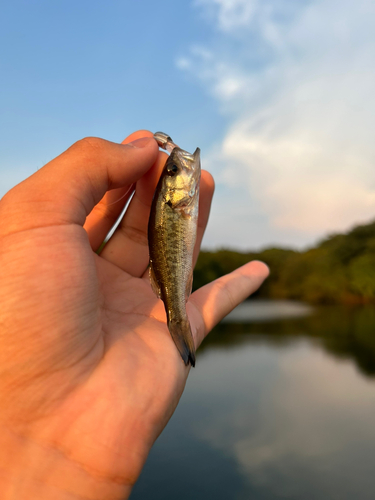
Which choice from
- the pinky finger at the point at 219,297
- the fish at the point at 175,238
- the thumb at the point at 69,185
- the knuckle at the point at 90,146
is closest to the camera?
the thumb at the point at 69,185

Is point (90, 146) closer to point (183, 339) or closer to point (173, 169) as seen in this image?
point (173, 169)

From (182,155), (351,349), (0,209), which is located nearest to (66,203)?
(0,209)

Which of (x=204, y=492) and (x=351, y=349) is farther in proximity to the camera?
(x=351, y=349)

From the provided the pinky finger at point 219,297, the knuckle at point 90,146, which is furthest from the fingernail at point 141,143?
the pinky finger at point 219,297

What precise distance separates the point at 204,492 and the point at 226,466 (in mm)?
1392

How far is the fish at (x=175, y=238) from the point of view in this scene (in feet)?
6.31

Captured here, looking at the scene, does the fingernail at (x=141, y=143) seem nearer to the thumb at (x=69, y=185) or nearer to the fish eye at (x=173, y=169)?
the thumb at (x=69, y=185)

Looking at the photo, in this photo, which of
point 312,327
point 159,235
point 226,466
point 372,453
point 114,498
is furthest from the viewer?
point 312,327

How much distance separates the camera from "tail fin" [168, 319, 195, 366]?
1.89m

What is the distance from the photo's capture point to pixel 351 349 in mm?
16656

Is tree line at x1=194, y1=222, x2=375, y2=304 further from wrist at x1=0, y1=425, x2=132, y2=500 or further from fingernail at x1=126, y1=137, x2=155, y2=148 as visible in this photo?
wrist at x1=0, y1=425, x2=132, y2=500

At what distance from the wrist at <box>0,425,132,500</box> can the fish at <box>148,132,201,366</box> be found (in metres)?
0.72

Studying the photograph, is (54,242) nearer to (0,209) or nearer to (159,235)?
(0,209)

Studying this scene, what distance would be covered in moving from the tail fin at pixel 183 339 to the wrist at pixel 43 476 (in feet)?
2.20
